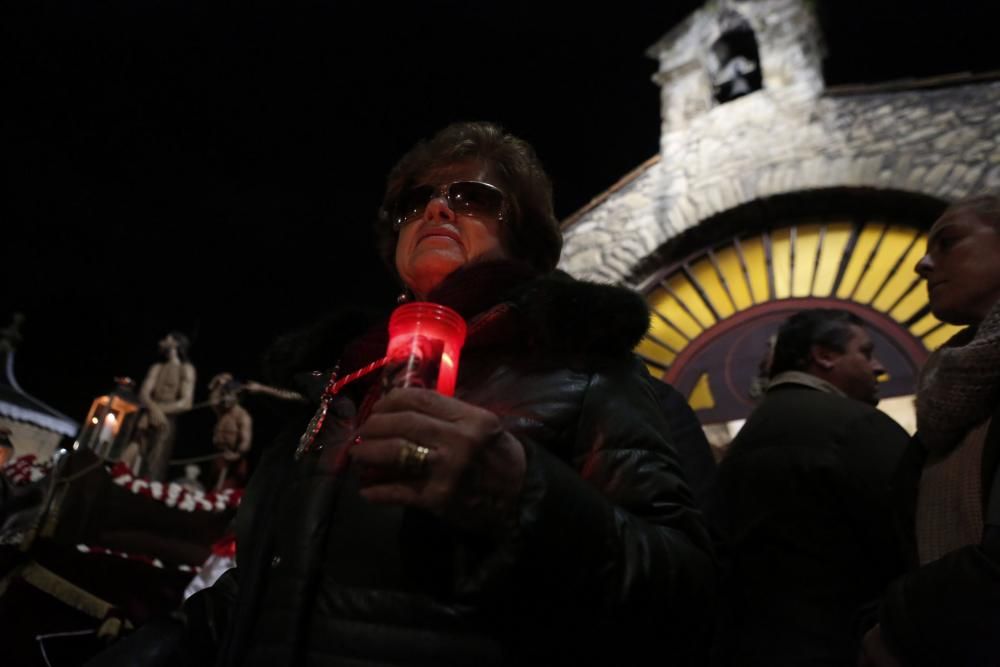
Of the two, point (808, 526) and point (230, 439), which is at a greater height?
point (230, 439)

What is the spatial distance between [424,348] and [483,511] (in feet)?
0.82

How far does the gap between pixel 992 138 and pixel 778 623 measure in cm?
536

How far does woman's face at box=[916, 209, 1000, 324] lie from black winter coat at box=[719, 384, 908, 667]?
543 millimetres

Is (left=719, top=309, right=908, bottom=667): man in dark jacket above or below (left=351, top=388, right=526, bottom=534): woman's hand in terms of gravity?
above

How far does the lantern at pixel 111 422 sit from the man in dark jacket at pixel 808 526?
436cm

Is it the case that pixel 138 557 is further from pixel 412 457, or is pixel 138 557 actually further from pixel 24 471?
pixel 412 457

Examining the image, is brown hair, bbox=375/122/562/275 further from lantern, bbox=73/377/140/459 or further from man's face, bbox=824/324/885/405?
lantern, bbox=73/377/140/459

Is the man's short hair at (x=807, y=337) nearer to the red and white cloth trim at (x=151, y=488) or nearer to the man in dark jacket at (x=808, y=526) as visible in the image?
the man in dark jacket at (x=808, y=526)

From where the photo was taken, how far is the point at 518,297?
58.6 inches

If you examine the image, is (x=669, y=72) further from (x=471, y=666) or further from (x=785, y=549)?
(x=471, y=666)

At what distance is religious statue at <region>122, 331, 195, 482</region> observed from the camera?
7344 millimetres

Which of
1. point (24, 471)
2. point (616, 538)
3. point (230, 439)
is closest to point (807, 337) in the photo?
point (616, 538)

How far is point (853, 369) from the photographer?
304cm

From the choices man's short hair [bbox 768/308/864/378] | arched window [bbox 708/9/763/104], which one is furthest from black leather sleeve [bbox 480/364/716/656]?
arched window [bbox 708/9/763/104]
